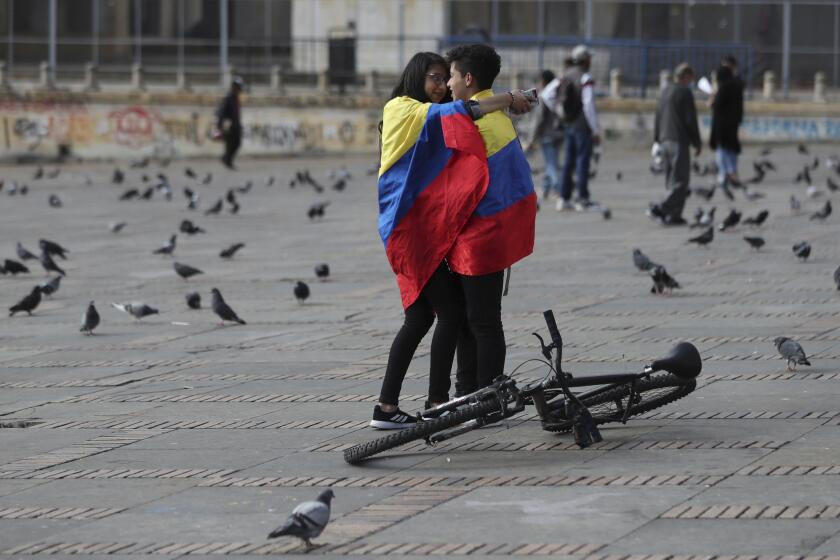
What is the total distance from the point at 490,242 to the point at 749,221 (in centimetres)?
1134

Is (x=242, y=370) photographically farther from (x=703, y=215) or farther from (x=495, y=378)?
(x=703, y=215)

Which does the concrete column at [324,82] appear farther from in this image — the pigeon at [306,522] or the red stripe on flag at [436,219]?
the pigeon at [306,522]

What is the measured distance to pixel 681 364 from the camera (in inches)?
270

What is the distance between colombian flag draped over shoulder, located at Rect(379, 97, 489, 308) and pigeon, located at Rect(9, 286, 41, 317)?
20.0 feet

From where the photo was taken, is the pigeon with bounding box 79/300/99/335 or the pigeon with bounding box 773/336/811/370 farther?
the pigeon with bounding box 79/300/99/335

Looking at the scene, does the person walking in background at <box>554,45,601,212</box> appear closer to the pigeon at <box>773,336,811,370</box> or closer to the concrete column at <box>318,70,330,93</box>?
the pigeon at <box>773,336,811,370</box>

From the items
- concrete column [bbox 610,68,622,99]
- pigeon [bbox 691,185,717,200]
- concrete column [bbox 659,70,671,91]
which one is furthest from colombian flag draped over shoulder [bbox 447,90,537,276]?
concrete column [bbox 610,68,622,99]

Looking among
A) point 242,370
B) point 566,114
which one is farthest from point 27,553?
point 566,114

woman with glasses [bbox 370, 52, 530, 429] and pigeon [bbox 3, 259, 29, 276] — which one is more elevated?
woman with glasses [bbox 370, 52, 530, 429]

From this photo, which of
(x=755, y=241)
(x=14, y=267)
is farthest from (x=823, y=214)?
(x=14, y=267)

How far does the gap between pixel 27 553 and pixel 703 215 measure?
42.2ft

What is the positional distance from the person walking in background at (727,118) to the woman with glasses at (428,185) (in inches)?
605

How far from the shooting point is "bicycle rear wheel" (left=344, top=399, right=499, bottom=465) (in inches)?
259

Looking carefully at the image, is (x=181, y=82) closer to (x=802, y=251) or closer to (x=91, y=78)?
(x=91, y=78)
